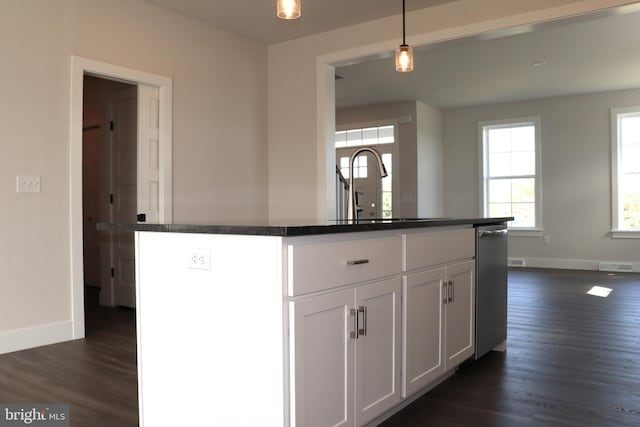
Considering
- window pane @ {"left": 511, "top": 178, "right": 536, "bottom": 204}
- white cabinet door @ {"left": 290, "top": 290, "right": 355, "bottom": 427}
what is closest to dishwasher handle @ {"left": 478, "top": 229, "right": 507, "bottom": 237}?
white cabinet door @ {"left": 290, "top": 290, "right": 355, "bottom": 427}

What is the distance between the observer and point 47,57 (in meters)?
3.63

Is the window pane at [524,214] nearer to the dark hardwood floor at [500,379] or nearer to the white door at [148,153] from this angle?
the dark hardwood floor at [500,379]

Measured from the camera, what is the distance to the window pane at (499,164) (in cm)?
866

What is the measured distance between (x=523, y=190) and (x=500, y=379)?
6.30m

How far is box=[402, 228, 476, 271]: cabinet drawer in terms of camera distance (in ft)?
7.54

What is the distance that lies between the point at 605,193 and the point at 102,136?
7.04 metres

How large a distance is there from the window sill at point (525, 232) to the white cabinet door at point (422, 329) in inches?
252

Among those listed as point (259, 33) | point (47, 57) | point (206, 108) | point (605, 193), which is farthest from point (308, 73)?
point (605, 193)

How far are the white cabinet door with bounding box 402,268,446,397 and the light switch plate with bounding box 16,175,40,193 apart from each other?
2.73m

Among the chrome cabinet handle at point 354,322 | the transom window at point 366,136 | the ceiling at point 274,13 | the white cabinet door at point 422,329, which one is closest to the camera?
the chrome cabinet handle at point 354,322

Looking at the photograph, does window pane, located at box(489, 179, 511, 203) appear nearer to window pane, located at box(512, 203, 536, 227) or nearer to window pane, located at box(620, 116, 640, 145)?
window pane, located at box(512, 203, 536, 227)

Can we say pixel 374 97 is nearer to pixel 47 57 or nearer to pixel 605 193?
pixel 605 193

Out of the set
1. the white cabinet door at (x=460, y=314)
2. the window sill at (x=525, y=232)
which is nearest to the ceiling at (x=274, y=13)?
the white cabinet door at (x=460, y=314)

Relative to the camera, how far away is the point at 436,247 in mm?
2527
